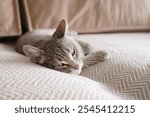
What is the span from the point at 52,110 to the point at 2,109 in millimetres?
113

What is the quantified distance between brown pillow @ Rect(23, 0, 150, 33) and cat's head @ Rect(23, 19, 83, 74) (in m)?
0.42

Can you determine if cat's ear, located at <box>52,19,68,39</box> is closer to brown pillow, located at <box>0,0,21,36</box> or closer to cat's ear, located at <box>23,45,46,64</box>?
cat's ear, located at <box>23,45,46,64</box>

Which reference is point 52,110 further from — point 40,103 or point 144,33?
point 144,33

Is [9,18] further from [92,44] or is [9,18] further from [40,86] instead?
[40,86]

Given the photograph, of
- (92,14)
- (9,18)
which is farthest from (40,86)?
(92,14)

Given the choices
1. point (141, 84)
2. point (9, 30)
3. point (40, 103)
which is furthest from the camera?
point (9, 30)

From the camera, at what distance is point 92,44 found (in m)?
1.31

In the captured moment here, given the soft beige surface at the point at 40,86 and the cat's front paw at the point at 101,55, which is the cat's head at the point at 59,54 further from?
the soft beige surface at the point at 40,86

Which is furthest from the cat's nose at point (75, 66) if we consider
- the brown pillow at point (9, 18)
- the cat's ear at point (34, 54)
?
the brown pillow at point (9, 18)

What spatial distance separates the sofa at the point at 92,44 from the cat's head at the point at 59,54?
42 mm

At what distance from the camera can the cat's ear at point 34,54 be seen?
1.01 meters

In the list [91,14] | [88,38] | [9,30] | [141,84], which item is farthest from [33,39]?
[141,84]

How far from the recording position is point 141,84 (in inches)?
30.2

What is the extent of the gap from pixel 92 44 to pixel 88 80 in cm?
50
